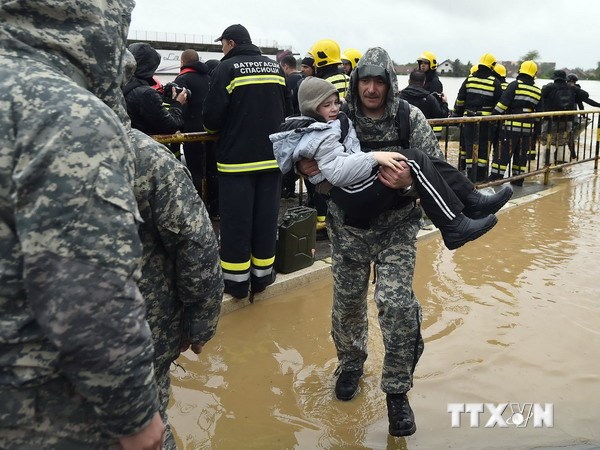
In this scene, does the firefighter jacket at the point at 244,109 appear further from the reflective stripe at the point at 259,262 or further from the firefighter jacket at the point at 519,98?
the firefighter jacket at the point at 519,98

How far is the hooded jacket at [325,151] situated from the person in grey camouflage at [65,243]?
5.09ft

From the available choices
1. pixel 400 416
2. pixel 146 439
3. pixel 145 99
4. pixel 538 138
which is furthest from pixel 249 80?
pixel 538 138

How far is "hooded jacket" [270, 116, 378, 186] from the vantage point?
9.49 ft

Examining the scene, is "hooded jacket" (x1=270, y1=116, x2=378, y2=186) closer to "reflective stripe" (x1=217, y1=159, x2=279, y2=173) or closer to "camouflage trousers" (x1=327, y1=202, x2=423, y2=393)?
"camouflage trousers" (x1=327, y1=202, x2=423, y2=393)

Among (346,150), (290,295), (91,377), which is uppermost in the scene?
(346,150)

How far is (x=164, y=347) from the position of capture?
2029 mm

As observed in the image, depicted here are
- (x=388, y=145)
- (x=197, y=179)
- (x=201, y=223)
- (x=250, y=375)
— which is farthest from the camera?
(x=197, y=179)

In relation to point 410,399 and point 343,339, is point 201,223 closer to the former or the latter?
point 343,339

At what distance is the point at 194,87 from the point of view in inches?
250

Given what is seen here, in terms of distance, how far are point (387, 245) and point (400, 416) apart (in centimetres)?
90

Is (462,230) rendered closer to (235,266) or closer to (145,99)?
(235,266)

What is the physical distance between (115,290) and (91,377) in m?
0.22

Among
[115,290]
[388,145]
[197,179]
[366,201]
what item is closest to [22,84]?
[115,290]

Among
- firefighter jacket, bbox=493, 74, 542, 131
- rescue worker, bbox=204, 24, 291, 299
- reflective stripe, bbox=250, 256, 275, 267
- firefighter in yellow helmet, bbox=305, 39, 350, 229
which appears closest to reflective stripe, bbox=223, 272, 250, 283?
rescue worker, bbox=204, 24, 291, 299
